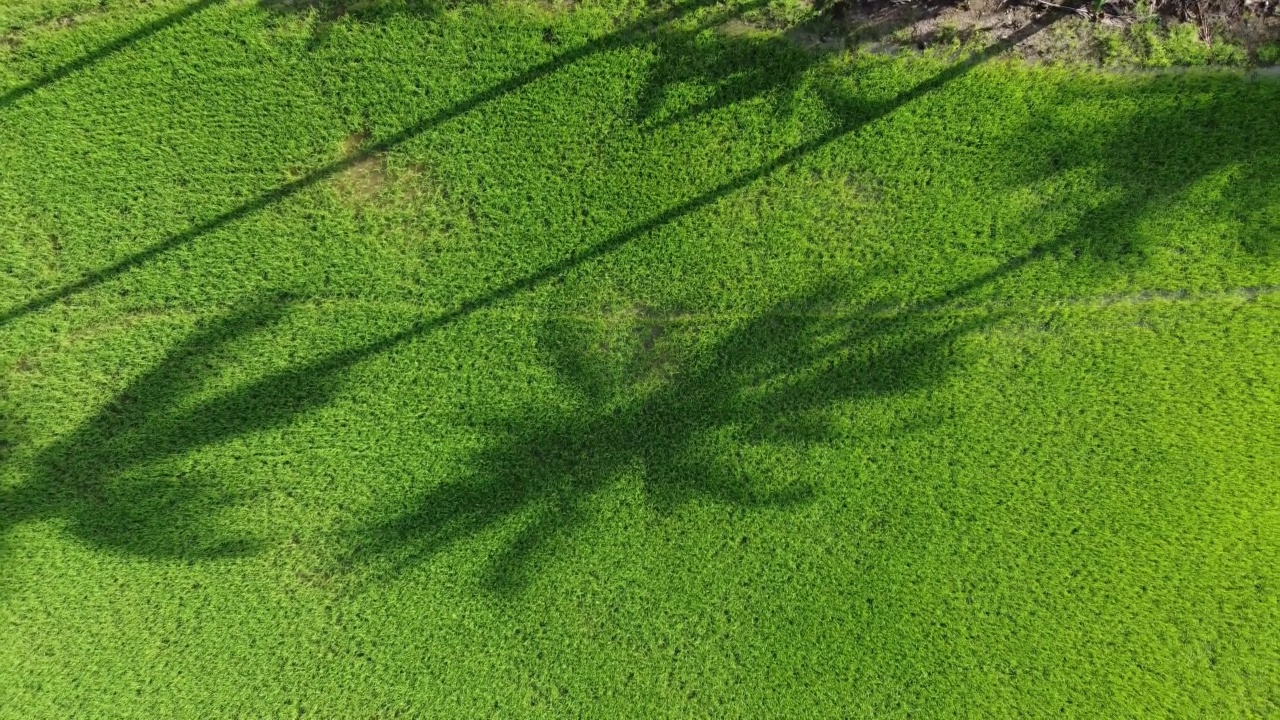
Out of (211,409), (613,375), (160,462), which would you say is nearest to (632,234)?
(613,375)

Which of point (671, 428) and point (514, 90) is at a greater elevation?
point (514, 90)

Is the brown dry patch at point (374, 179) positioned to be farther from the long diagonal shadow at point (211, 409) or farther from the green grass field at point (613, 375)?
the long diagonal shadow at point (211, 409)

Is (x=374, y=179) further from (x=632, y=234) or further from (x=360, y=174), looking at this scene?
(x=632, y=234)

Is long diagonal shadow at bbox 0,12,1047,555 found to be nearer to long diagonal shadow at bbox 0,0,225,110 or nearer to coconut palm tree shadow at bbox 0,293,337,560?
coconut palm tree shadow at bbox 0,293,337,560

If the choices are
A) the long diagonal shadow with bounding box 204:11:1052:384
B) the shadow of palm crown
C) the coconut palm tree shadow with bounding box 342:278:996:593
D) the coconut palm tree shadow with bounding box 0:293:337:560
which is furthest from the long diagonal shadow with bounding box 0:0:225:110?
the coconut palm tree shadow with bounding box 342:278:996:593

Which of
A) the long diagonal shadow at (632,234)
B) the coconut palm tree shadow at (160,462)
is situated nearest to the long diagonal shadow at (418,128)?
the coconut palm tree shadow at (160,462)
